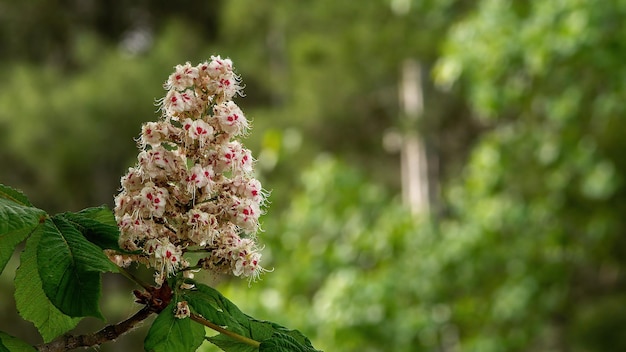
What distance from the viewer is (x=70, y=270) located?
844 millimetres

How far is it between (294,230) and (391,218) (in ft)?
3.09

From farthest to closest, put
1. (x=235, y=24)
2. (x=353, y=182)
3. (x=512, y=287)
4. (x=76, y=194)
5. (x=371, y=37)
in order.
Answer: (x=76, y=194), (x=235, y=24), (x=371, y=37), (x=512, y=287), (x=353, y=182)

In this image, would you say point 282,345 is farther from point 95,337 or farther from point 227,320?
point 95,337

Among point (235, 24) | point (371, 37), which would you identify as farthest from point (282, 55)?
point (371, 37)

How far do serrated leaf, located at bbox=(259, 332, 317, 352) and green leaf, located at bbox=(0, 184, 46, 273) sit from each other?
243 millimetres

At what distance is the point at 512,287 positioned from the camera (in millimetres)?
7277

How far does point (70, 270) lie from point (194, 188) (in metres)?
0.16

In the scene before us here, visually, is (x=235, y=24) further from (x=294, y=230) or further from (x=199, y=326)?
(x=199, y=326)

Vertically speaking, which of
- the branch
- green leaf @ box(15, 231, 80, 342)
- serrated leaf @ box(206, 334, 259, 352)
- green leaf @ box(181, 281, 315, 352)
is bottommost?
the branch

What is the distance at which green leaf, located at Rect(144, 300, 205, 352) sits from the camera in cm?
88

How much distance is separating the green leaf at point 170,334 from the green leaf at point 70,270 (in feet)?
0.23

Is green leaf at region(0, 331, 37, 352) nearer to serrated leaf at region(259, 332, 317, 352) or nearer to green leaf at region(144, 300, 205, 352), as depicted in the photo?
green leaf at region(144, 300, 205, 352)

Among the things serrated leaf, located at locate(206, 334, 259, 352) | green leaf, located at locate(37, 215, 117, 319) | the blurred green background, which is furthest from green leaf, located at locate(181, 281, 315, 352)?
the blurred green background

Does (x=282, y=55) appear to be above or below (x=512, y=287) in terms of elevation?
above
